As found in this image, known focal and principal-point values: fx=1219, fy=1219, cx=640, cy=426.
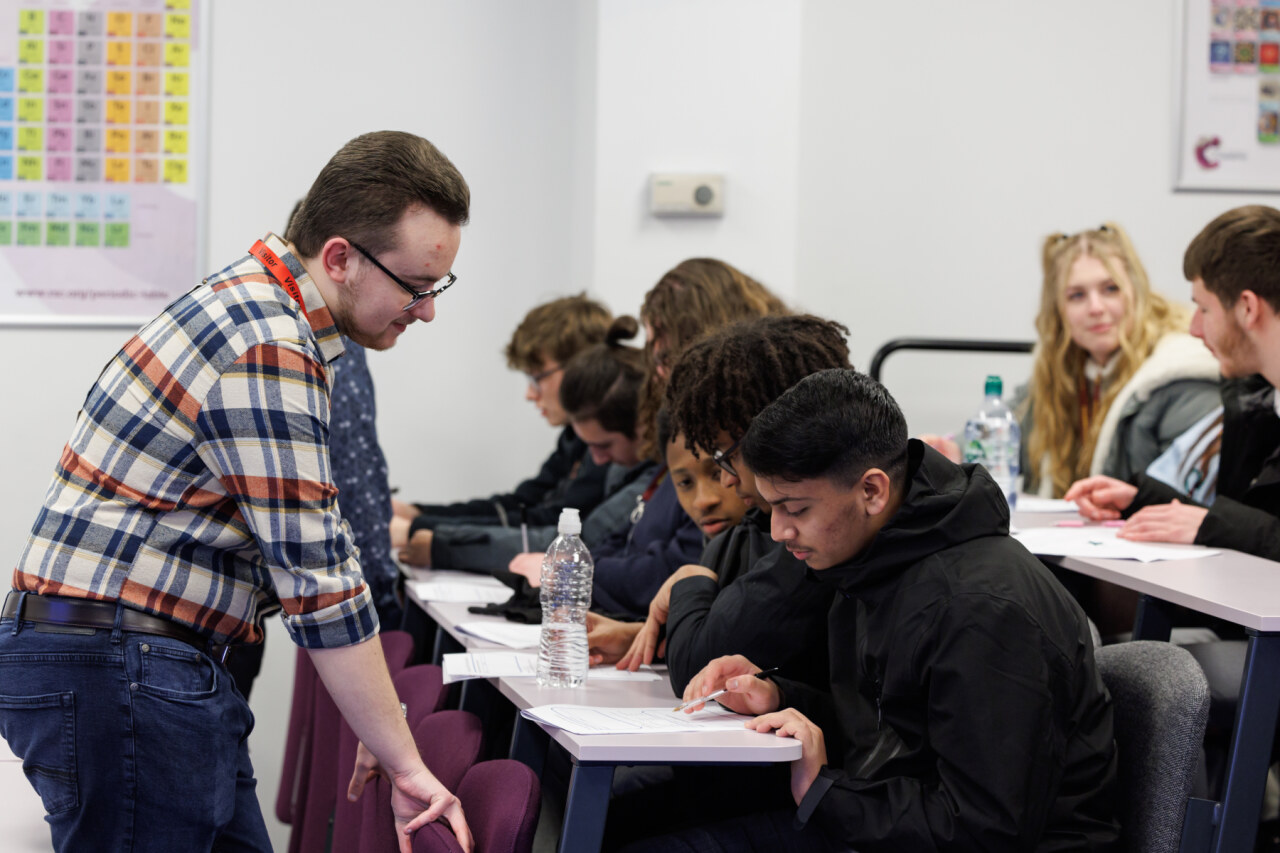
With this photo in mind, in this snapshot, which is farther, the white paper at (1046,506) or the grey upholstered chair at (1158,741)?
the white paper at (1046,506)

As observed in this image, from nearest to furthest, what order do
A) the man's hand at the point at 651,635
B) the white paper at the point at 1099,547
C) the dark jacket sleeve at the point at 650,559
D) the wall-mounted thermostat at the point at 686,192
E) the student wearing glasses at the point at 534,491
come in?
the man's hand at the point at 651,635 → the white paper at the point at 1099,547 → the dark jacket sleeve at the point at 650,559 → the student wearing glasses at the point at 534,491 → the wall-mounted thermostat at the point at 686,192

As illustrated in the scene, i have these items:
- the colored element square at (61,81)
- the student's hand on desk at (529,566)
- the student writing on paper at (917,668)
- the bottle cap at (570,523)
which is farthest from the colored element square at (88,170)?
the student writing on paper at (917,668)

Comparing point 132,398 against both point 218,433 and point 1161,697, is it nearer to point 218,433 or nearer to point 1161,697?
point 218,433

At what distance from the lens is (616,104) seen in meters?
3.65

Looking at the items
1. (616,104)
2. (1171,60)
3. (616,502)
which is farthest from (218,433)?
(1171,60)

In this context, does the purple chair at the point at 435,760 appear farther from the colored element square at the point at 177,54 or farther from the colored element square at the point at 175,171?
the colored element square at the point at 177,54

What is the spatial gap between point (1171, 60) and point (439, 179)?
12.2 ft

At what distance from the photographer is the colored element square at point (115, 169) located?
370cm

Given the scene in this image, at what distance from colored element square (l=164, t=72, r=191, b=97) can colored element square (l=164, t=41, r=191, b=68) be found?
0.03m

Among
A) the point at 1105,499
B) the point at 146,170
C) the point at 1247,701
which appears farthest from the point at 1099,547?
the point at 146,170

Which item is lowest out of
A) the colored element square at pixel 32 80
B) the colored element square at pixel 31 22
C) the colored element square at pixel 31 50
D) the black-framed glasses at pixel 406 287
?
the black-framed glasses at pixel 406 287

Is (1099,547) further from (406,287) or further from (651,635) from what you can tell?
(406,287)

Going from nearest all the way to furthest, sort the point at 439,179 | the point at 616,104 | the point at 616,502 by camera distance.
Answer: the point at 439,179 → the point at 616,502 → the point at 616,104

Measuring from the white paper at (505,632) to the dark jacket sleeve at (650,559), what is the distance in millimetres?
198
